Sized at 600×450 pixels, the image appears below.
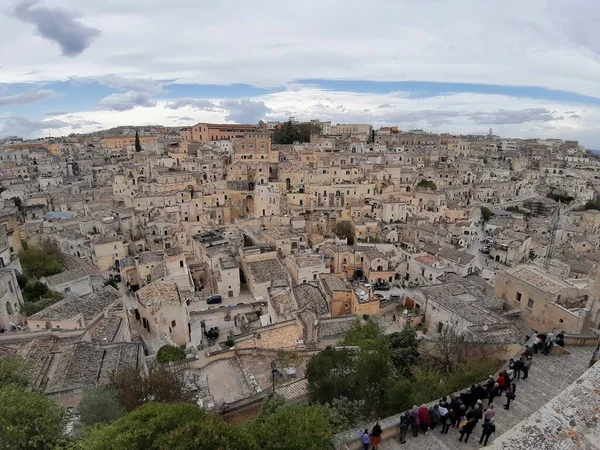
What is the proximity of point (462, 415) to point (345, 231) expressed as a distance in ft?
129

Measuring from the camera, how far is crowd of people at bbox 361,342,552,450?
922cm

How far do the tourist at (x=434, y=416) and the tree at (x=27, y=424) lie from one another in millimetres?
9225

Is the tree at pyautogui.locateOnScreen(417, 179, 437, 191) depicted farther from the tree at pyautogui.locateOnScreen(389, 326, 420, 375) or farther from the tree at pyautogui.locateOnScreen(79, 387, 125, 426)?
the tree at pyautogui.locateOnScreen(79, 387, 125, 426)

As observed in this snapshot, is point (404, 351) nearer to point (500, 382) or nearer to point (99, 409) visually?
point (500, 382)

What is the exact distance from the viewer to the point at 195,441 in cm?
796

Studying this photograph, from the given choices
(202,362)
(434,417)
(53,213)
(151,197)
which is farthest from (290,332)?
(53,213)

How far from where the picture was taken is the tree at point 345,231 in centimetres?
4825

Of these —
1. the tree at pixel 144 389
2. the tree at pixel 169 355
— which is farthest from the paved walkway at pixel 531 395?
the tree at pixel 169 355

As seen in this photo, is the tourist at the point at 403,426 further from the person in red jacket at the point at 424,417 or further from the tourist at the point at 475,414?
the tourist at the point at 475,414

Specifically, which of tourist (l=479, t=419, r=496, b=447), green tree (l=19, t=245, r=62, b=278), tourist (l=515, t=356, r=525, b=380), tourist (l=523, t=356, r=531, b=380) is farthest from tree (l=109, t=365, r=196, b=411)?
green tree (l=19, t=245, r=62, b=278)

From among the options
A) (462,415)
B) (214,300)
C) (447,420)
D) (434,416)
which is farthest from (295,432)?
(214,300)

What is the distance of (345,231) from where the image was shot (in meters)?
49.2

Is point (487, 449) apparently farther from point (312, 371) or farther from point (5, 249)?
point (5, 249)

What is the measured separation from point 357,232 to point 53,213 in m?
37.4
